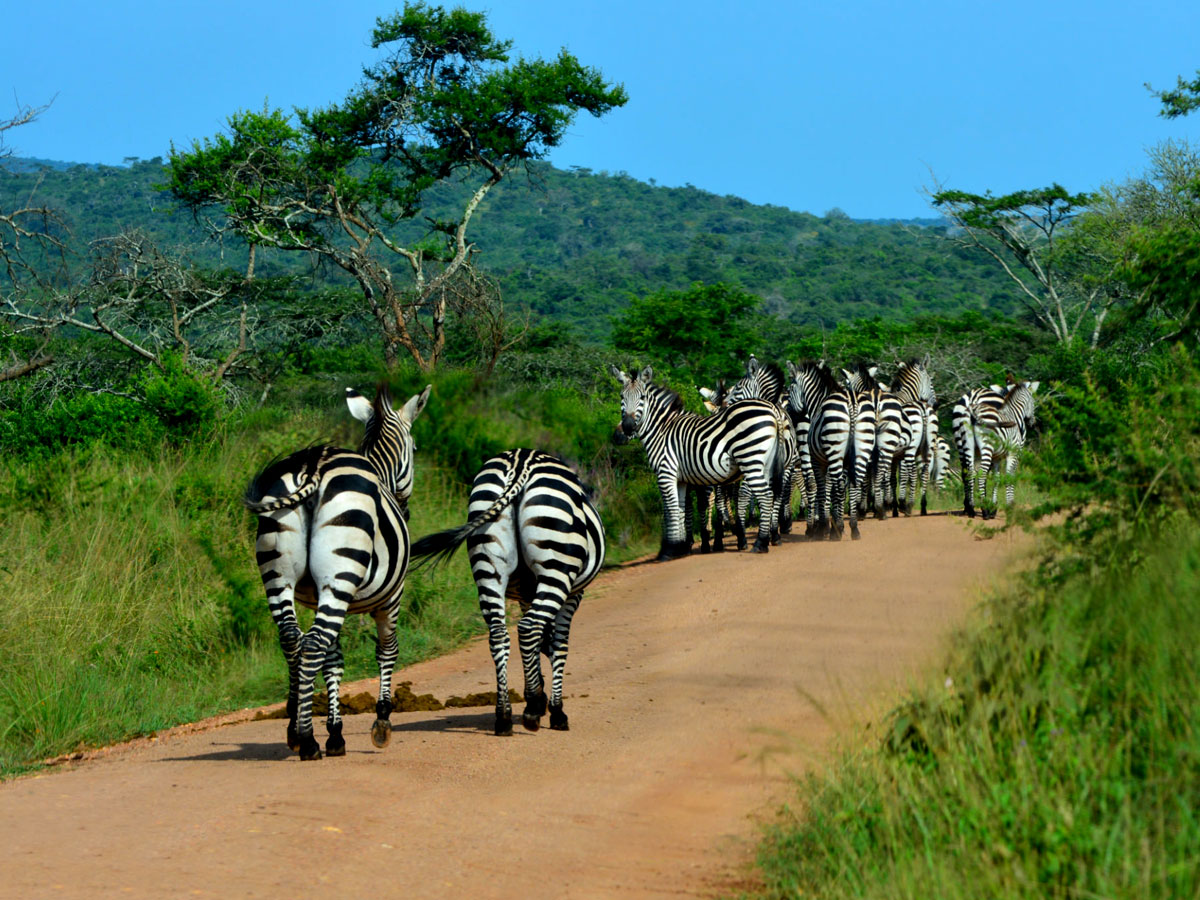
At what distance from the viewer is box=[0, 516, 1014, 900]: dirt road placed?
16.0 ft

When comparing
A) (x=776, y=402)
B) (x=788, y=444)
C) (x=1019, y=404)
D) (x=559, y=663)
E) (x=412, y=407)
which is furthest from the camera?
(x=776, y=402)

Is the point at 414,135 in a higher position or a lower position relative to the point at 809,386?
higher

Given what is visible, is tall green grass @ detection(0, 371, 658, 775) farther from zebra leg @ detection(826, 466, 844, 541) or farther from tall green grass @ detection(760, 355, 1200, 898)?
tall green grass @ detection(760, 355, 1200, 898)

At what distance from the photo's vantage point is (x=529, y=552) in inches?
297

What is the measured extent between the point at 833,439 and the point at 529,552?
9.09 meters

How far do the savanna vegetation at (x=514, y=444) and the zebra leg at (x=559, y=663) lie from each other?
2720mm

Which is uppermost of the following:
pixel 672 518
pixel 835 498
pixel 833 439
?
pixel 833 439

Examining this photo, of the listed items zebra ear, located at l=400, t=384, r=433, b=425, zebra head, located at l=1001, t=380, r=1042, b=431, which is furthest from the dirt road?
zebra head, located at l=1001, t=380, r=1042, b=431

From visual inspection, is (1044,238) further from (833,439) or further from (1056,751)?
(1056,751)

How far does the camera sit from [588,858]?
16.6 feet

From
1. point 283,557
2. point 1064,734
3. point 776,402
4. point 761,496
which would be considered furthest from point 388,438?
point 776,402

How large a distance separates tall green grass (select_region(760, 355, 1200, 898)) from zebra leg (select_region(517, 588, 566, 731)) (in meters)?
2.58

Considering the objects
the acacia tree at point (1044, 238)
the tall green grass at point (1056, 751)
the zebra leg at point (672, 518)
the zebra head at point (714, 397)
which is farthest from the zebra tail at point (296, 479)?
the acacia tree at point (1044, 238)

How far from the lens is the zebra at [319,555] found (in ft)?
22.1
